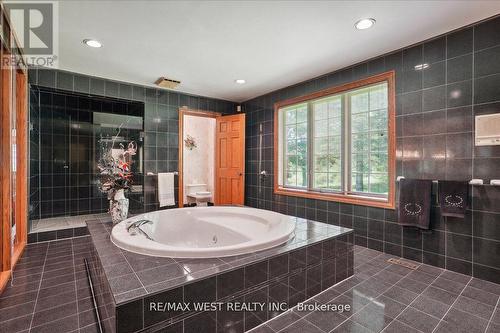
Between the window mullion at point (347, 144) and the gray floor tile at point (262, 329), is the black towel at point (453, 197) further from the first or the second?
the gray floor tile at point (262, 329)

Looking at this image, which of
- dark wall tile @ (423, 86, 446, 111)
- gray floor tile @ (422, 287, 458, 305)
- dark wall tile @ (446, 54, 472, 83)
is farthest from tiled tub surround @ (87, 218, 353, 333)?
dark wall tile @ (446, 54, 472, 83)

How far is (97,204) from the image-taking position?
4.65 meters

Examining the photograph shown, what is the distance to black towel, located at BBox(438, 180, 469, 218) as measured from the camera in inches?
88.6

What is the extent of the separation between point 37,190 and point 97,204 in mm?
960

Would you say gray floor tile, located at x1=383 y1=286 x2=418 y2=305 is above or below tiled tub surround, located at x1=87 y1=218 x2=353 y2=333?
below

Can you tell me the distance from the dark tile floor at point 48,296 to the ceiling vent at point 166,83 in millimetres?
2541

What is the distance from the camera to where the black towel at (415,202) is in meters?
2.49

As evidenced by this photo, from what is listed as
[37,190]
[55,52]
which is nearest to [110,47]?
[55,52]

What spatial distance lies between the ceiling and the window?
454mm

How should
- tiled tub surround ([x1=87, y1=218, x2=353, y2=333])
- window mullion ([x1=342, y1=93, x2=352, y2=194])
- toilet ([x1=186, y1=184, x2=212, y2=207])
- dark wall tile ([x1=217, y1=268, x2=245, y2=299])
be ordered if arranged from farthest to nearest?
toilet ([x1=186, y1=184, x2=212, y2=207]) < window mullion ([x1=342, y1=93, x2=352, y2=194]) < dark wall tile ([x1=217, y1=268, x2=245, y2=299]) < tiled tub surround ([x1=87, y1=218, x2=353, y2=333])

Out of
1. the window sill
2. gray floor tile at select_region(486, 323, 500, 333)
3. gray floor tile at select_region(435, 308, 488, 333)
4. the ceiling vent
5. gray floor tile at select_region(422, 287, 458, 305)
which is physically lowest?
gray floor tile at select_region(486, 323, 500, 333)

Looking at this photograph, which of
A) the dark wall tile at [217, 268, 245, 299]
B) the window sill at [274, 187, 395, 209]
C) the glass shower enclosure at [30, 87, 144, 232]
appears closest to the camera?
Result: the dark wall tile at [217, 268, 245, 299]

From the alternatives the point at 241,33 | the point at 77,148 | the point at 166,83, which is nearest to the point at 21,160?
the point at 77,148

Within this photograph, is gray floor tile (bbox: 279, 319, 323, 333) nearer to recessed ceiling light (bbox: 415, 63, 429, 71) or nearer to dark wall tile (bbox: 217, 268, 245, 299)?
dark wall tile (bbox: 217, 268, 245, 299)
